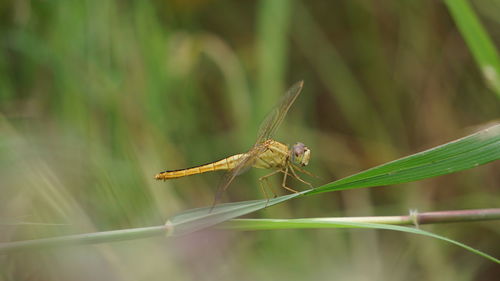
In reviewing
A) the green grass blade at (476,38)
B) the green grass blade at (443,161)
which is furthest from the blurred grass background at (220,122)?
the green grass blade at (476,38)

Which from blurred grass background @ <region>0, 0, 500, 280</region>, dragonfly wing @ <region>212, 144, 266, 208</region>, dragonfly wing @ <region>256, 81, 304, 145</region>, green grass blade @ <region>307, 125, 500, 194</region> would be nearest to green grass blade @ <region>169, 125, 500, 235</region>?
green grass blade @ <region>307, 125, 500, 194</region>

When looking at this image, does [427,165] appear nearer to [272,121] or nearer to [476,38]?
[272,121]

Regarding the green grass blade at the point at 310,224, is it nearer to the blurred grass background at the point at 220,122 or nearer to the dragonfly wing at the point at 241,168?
the dragonfly wing at the point at 241,168

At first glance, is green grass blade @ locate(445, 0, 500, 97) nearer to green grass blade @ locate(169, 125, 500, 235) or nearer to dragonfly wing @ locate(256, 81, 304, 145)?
dragonfly wing @ locate(256, 81, 304, 145)

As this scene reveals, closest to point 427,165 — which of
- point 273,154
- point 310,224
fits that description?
point 310,224

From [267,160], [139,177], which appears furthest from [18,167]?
[267,160]
